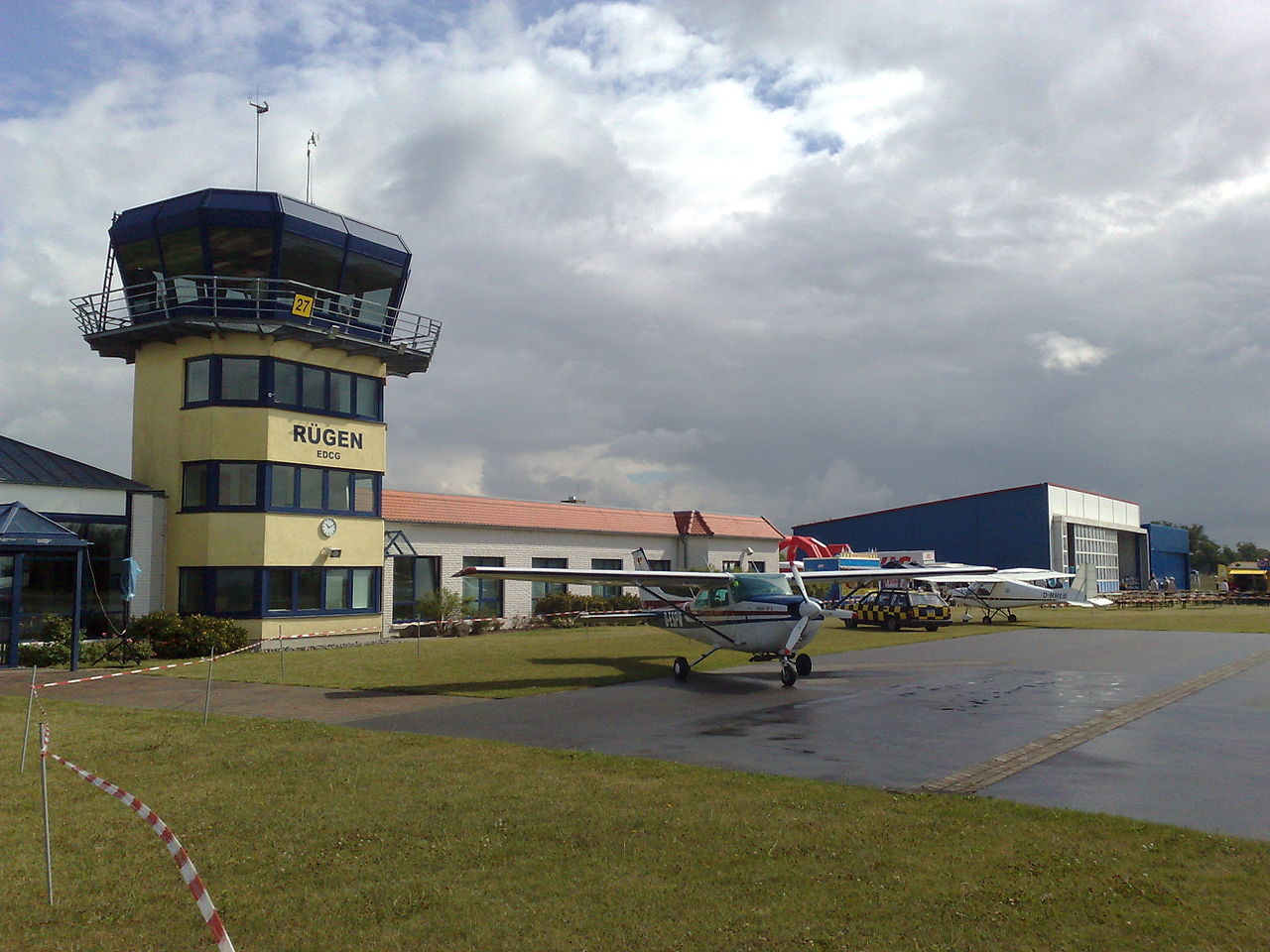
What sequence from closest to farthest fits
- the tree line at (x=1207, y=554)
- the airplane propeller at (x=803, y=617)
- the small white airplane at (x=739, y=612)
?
the airplane propeller at (x=803, y=617), the small white airplane at (x=739, y=612), the tree line at (x=1207, y=554)

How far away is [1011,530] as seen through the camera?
67.9m

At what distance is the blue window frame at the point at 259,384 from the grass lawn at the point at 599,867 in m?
19.6

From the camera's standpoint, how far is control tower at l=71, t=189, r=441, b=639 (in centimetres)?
2698

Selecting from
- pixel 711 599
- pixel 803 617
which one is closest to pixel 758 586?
pixel 711 599

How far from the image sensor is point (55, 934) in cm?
551

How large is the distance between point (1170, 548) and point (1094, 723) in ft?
300

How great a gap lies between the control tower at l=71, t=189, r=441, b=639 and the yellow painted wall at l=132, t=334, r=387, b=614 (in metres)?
0.04

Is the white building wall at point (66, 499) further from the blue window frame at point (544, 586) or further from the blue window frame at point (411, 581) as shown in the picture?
the blue window frame at point (544, 586)

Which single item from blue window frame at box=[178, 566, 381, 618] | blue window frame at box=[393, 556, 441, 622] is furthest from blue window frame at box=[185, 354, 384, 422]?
blue window frame at box=[393, 556, 441, 622]

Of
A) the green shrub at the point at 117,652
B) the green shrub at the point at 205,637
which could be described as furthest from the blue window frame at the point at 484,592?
the green shrub at the point at 117,652

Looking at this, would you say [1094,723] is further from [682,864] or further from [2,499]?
[2,499]

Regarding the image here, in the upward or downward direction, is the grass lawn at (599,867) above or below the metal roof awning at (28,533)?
below

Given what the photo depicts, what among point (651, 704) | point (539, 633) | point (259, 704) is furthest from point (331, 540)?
point (651, 704)

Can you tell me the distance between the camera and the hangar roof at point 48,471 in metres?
23.9
